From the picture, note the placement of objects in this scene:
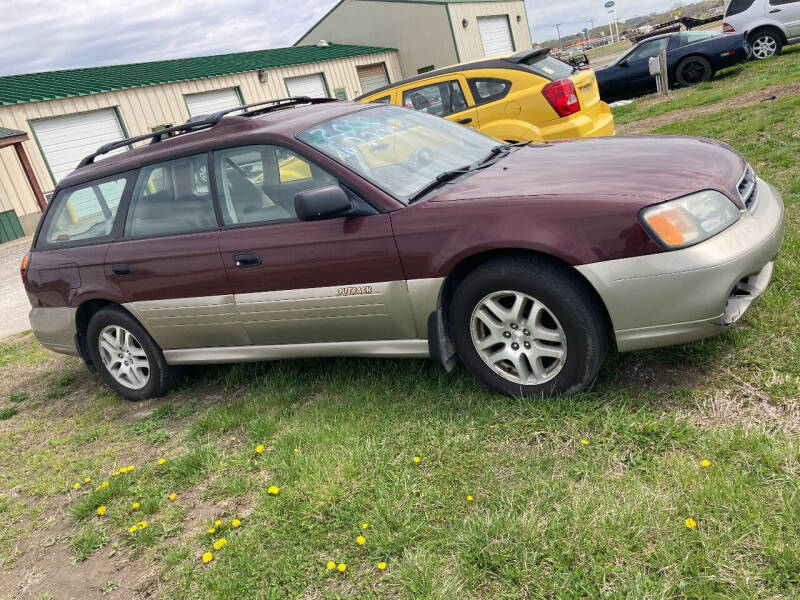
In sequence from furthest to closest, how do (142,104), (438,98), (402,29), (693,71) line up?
(402,29)
(142,104)
(693,71)
(438,98)

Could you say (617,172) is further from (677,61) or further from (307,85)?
(307,85)

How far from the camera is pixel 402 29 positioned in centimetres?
3153

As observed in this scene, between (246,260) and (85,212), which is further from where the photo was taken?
(85,212)

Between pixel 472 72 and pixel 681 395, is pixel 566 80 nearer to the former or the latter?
pixel 472 72

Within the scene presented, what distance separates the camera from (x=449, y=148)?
163 inches

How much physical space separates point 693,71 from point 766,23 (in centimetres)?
204

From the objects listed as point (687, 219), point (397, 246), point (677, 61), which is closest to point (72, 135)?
point (677, 61)

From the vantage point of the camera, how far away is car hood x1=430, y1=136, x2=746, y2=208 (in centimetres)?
307

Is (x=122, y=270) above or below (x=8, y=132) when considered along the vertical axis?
below

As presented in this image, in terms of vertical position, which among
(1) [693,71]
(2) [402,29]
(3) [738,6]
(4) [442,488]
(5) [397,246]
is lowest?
(4) [442,488]

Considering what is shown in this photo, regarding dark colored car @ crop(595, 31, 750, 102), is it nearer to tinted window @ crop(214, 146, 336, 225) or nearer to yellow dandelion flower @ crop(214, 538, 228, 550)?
tinted window @ crop(214, 146, 336, 225)

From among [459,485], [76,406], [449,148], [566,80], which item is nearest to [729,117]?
[566,80]

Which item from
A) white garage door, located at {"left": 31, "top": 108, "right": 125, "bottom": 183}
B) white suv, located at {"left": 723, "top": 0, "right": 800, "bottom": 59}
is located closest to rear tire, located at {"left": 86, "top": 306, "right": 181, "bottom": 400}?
white suv, located at {"left": 723, "top": 0, "right": 800, "bottom": 59}

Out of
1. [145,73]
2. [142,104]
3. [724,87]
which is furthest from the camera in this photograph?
[145,73]
